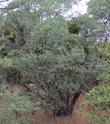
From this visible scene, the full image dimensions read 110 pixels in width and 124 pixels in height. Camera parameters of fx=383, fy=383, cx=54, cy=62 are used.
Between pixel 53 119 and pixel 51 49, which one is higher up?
pixel 51 49

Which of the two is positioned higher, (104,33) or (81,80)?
(104,33)

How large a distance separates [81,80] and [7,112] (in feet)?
11.9

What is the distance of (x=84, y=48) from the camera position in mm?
14438

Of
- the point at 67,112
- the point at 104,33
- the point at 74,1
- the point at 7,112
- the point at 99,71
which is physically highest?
the point at 74,1

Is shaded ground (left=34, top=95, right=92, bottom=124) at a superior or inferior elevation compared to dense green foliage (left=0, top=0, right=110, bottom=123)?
inferior

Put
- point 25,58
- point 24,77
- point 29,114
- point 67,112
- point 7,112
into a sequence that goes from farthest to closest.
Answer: point 67,112 < point 24,77 < point 25,58 < point 29,114 < point 7,112

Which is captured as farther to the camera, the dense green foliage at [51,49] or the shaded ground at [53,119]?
the shaded ground at [53,119]

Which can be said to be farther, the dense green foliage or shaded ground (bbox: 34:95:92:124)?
shaded ground (bbox: 34:95:92:124)

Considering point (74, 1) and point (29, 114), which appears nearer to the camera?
point (29, 114)

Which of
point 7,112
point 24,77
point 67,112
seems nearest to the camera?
point 7,112

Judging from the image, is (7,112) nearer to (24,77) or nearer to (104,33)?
(24,77)

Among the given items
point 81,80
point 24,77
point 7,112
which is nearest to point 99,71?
point 81,80

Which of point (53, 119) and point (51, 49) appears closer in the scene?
point (51, 49)

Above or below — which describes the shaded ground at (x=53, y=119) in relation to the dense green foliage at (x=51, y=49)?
below
